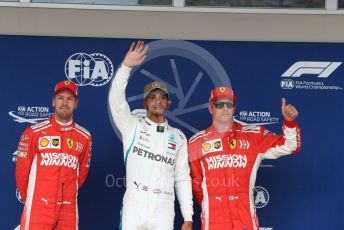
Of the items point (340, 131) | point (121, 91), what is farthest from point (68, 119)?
point (340, 131)

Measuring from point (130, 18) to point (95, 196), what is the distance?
152cm

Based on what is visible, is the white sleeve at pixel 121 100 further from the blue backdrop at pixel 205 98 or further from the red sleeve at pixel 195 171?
the blue backdrop at pixel 205 98

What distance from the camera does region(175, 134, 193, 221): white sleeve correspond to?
15.7ft

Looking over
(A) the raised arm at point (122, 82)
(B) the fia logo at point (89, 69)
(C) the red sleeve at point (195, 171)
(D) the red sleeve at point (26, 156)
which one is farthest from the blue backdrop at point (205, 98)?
(A) the raised arm at point (122, 82)

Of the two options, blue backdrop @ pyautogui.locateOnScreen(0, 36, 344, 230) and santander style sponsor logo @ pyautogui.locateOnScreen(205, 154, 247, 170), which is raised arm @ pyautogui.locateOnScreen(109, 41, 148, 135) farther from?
blue backdrop @ pyautogui.locateOnScreen(0, 36, 344, 230)

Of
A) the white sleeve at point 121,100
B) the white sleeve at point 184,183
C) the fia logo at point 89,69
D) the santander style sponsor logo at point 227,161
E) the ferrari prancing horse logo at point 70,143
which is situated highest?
the fia logo at point 89,69

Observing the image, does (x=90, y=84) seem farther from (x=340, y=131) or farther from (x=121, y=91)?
(x=340, y=131)

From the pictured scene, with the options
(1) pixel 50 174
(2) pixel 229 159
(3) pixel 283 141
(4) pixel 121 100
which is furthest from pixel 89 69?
(3) pixel 283 141

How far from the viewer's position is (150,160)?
4734mm

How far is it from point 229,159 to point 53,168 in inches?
48.7

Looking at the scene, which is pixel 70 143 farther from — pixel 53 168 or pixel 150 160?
pixel 150 160

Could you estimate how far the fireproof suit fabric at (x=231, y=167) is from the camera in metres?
4.73

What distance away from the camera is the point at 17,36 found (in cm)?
566

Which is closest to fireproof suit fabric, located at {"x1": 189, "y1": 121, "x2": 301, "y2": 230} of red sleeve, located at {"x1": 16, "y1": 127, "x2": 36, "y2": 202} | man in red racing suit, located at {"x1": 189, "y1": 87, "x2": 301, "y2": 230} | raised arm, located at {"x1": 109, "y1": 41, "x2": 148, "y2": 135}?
man in red racing suit, located at {"x1": 189, "y1": 87, "x2": 301, "y2": 230}
